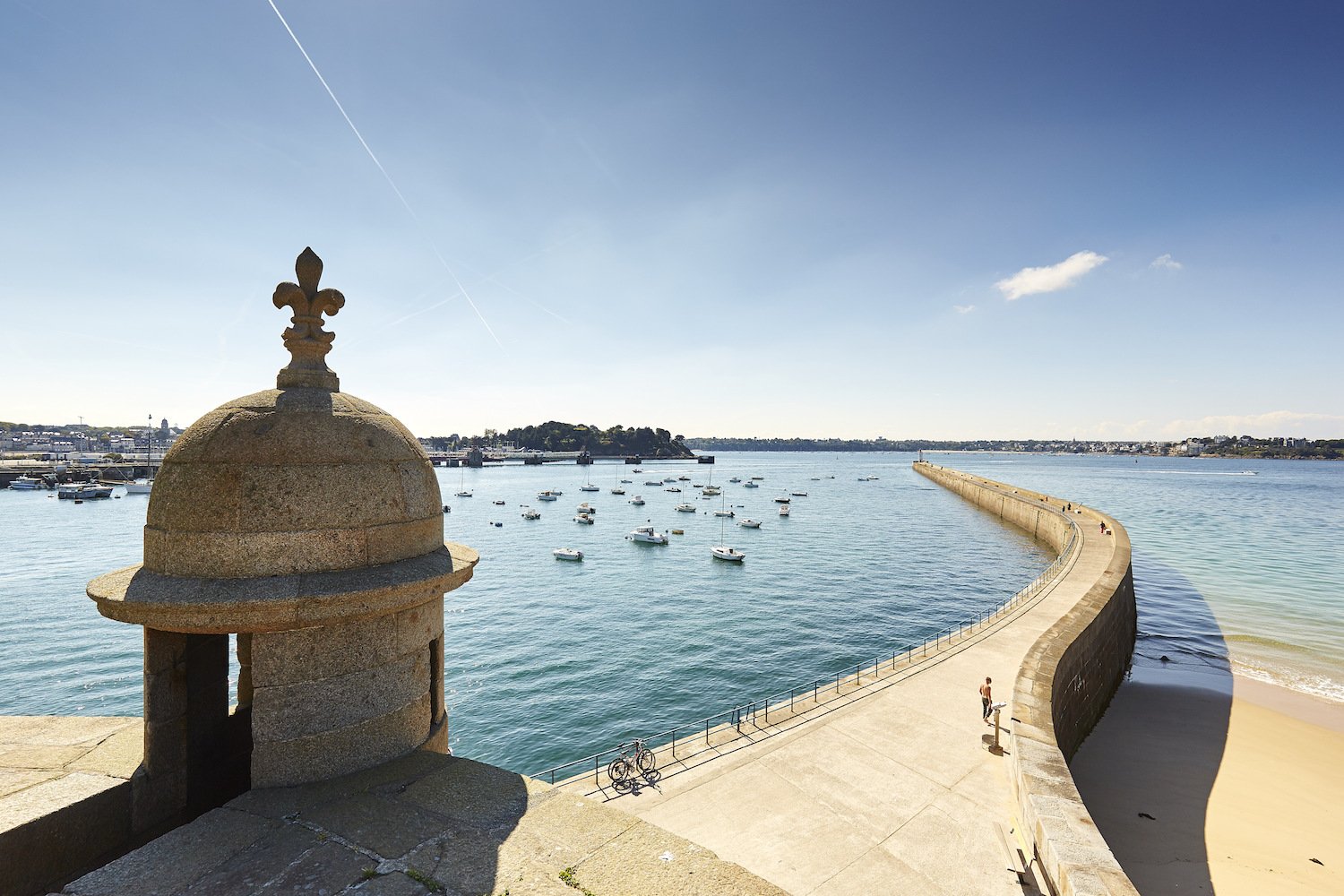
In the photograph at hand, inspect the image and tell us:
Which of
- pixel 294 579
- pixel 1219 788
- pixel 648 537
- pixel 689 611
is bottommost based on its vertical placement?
pixel 1219 788

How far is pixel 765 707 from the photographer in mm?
14664

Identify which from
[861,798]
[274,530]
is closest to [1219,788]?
[861,798]

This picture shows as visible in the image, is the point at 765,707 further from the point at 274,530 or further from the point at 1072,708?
the point at 274,530

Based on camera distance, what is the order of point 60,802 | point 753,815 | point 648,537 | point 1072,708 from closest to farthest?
point 60,802 < point 753,815 < point 1072,708 < point 648,537

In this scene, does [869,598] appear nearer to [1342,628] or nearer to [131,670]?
[1342,628]

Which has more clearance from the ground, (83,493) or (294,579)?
(294,579)

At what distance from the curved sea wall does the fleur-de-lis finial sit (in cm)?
980

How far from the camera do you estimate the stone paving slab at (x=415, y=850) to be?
3.38m

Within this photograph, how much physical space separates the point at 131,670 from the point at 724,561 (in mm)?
36400

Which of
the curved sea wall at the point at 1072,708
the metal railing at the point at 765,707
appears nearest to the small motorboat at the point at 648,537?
the metal railing at the point at 765,707

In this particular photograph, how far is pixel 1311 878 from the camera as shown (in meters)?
12.9

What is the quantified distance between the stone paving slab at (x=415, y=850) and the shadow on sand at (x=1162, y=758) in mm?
14478

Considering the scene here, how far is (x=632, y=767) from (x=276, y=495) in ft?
32.4

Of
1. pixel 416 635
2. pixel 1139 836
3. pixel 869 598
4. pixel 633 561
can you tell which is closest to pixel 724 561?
pixel 633 561
